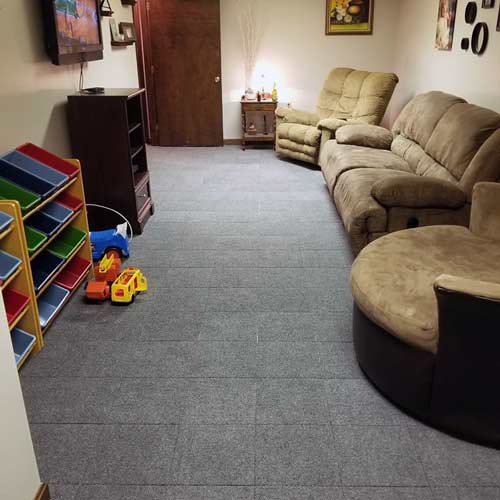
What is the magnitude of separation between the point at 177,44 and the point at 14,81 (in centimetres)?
425

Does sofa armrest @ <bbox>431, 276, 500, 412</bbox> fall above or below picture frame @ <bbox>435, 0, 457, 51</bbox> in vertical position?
below

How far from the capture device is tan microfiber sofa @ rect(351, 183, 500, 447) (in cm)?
179

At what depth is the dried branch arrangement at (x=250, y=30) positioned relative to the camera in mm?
6754

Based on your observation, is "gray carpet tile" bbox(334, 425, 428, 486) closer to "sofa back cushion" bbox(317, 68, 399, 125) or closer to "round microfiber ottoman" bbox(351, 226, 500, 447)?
"round microfiber ottoman" bbox(351, 226, 500, 447)

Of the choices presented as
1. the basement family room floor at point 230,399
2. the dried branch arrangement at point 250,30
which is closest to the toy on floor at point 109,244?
the basement family room floor at point 230,399

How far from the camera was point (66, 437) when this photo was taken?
2.02 meters

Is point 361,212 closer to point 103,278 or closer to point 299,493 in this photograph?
point 103,278

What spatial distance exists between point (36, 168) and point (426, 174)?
263cm

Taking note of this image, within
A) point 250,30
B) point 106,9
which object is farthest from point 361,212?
point 250,30

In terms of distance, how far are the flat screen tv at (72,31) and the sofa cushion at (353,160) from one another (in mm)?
2139

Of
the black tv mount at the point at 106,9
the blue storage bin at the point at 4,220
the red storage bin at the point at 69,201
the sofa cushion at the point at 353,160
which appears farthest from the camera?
the black tv mount at the point at 106,9

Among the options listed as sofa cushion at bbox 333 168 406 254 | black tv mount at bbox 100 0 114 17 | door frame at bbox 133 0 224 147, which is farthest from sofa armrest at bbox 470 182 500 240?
door frame at bbox 133 0 224 147

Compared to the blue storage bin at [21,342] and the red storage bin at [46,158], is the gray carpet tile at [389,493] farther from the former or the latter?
the red storage bin at [46,158]

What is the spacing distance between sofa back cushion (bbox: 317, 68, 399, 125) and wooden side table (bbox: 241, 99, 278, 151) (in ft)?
2.82
